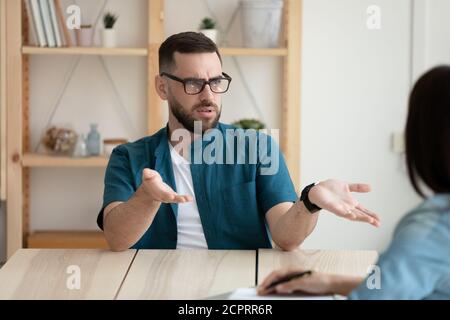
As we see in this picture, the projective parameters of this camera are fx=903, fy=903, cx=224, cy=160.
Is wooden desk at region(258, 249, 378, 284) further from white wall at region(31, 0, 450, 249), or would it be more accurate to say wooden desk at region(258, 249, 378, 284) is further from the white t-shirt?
white wall at region(31, 0, 450, 249)

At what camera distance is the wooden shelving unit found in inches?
124

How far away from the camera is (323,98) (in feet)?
11.0

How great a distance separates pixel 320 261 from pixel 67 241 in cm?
157

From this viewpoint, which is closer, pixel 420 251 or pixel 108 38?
pixel 420 251

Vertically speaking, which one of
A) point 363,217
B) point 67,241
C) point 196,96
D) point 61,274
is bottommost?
point 67,241

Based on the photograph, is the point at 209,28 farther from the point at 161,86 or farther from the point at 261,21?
the point at 161,86

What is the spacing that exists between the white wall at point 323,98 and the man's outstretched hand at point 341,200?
156 cm

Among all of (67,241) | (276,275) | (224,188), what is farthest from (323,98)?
(276,275)

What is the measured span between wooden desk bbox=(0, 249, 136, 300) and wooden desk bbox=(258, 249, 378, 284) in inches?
10.9

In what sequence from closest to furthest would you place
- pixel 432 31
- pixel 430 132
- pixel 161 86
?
pixel 430 132, pixel 161 86, pixel 432 31

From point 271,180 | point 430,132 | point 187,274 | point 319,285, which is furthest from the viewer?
point 271,180

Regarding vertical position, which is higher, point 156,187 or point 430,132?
point 430,132

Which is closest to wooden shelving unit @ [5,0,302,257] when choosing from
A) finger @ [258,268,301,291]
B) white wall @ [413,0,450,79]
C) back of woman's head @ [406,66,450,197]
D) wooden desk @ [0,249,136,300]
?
white wall @ [413,0,450,79]

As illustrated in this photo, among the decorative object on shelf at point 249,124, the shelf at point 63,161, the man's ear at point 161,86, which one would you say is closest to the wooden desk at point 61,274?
the man's ear at point 161,86
